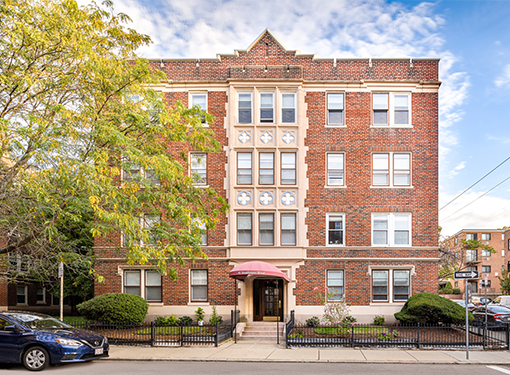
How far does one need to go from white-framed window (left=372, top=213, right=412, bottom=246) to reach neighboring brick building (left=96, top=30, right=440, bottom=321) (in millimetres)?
52

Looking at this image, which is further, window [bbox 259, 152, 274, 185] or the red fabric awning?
window [bbox 259, 152, 274, 185]

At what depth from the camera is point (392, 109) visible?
878 inches

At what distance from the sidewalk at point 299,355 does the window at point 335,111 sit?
1187 cm

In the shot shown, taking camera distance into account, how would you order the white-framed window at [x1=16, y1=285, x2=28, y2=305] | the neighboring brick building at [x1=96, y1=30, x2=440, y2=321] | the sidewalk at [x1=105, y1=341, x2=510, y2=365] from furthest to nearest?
the white-framed window at [x1=16, y1=285, x2=28, y2=305] → the neighboring brick building at [x1=96, y1=30, x2=440, y2=321] → the sidewalk at [x1=105, y1=341, x2=510, y2=365]

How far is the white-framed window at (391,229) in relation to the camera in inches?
861

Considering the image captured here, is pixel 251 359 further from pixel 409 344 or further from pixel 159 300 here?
pixel 159 300

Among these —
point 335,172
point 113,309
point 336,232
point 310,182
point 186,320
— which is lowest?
point 186,320

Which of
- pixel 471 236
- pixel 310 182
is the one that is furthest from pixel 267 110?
pixel 471 236

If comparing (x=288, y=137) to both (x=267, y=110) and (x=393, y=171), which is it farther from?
(x=393, y=171)

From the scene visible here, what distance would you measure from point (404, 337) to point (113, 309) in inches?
477

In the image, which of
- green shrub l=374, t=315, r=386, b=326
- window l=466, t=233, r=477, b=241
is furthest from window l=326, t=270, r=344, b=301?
window l=466, t=233, r=477, b=241

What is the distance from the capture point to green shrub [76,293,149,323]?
18.4 m

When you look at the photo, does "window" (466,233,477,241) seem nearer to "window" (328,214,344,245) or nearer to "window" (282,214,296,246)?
"window" (328,214,344,245)

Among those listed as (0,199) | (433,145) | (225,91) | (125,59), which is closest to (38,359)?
(0,199)
